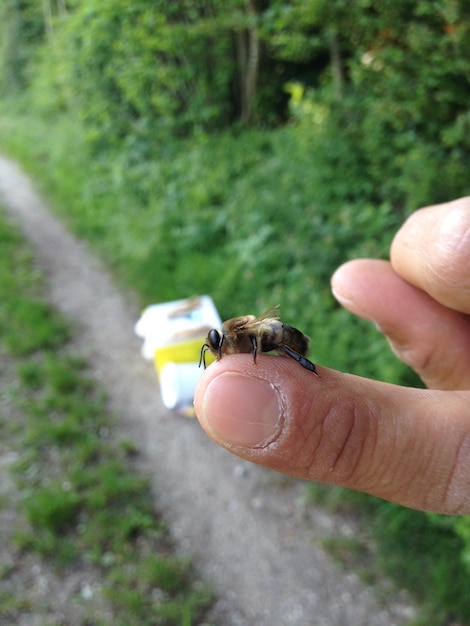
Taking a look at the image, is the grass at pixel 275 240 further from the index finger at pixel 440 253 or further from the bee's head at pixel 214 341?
the bee's head at pixel 214 341

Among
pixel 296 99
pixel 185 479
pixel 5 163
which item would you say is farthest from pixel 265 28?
pixel 5 163

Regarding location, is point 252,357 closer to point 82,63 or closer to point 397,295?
point 397,295

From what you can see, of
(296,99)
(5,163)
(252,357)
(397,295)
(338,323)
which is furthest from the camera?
(5,163)

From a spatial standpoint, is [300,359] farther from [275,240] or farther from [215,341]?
[275,240]

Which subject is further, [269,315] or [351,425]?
[269,315]

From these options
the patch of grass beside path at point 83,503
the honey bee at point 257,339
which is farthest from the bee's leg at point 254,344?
the patch of grass beside path at point 83,503

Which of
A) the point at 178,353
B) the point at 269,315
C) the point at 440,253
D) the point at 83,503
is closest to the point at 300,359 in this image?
the point at 269,315
